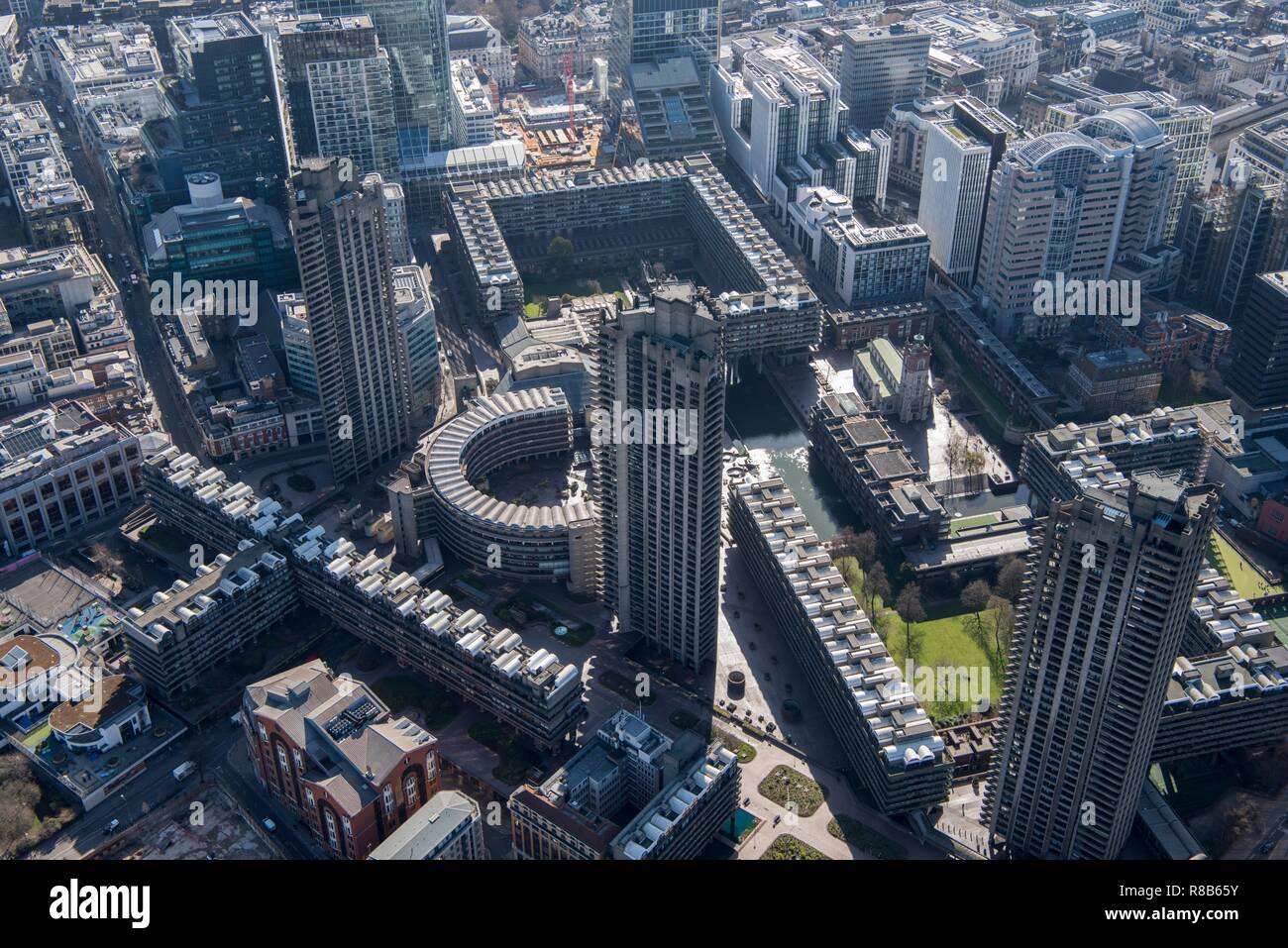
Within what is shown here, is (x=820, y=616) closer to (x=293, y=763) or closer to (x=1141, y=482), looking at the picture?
(x=1141, y=482)

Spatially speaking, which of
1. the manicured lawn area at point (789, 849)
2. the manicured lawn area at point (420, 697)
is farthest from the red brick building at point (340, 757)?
the manicured lawn area at point (789, 849)

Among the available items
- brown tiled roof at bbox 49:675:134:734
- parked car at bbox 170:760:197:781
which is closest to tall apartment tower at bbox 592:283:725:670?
parked car at bbox 170:760:197:781

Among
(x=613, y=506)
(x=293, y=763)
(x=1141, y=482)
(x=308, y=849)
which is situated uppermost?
(x=1141, y=482)

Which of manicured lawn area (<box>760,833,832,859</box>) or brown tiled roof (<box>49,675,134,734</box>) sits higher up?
brown tiled roof (<box>49,675,134,734</box>)

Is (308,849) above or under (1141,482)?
under

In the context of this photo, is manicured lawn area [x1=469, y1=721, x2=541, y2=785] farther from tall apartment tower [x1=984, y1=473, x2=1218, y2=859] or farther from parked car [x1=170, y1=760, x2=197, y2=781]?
tall apartment tower [x1=984, y1=473, x2=1218, y2=859]

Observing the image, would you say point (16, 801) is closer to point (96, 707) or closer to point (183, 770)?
point (96, 707)

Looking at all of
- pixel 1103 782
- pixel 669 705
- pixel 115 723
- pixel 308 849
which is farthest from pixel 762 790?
pixel 115 723
